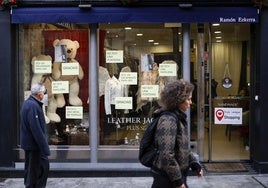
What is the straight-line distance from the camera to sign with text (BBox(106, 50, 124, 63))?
366 inches

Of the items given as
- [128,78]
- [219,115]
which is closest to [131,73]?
[128,78]

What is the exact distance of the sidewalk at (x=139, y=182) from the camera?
8367mm

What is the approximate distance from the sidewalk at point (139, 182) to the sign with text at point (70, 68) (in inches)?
79.5

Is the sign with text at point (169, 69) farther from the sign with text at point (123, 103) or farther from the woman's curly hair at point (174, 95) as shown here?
the woman's curly hair at point (174, 95)

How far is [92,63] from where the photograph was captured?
918 centimetres

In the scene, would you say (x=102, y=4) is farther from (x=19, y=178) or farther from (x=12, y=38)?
(x=19, y=178)

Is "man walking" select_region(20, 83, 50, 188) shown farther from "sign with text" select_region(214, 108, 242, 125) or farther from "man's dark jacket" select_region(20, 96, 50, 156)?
"sign with text" select_region(214, 108, 242, 125)

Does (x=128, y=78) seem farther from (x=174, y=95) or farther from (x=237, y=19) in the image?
(x=174, y=95)

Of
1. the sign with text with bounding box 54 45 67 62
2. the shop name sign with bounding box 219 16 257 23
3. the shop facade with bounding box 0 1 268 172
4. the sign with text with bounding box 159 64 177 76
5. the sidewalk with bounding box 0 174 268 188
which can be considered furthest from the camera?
the sign with text with bounding box 54 45 67 62

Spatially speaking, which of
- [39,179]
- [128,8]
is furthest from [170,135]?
[128,8]

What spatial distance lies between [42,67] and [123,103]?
172 centimetres

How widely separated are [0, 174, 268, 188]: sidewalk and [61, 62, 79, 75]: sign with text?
2018 millimetres

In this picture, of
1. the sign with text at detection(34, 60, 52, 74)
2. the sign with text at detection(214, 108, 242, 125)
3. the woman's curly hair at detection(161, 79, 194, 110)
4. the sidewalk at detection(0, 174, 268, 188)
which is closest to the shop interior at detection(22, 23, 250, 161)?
the sign with text at detection(34, 60, 52, 74)

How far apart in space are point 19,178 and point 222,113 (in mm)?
4158
